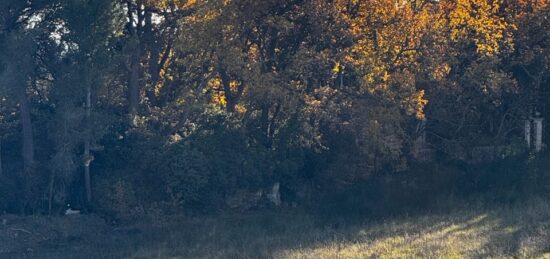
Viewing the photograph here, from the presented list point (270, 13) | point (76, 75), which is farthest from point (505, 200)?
point (76, 75)

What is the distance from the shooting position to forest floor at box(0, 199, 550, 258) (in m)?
20.8

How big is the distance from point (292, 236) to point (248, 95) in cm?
613

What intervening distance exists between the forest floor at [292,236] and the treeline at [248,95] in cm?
158

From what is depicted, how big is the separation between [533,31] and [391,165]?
→ 6708 millimetres

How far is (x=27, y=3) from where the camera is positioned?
27062 millimetres

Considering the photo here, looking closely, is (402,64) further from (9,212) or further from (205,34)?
(9,212)

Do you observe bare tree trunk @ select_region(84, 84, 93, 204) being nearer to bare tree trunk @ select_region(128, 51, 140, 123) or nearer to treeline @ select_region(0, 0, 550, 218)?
treeline @ select_region(0, 0, 550, 218)

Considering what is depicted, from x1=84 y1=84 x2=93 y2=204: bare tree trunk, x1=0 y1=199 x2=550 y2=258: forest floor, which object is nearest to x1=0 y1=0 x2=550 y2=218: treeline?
x1=84 y1=84 x2=93 y2=204: bare tree trunk

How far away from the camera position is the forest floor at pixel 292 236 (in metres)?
20.8

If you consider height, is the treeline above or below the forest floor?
above

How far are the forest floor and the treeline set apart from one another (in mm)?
1579

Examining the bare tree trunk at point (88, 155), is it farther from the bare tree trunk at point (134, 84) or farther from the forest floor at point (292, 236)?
the bare tree trunk at point (134, 84)

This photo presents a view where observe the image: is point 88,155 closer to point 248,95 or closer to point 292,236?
point 248,95

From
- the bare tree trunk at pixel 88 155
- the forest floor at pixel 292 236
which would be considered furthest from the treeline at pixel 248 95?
the forest floor at pixel 292 236
